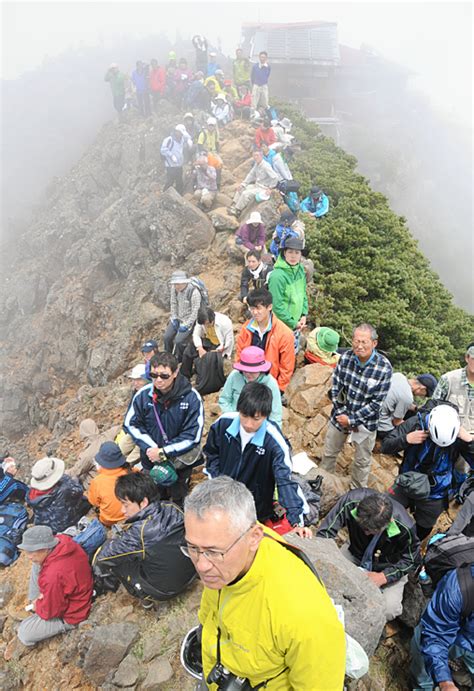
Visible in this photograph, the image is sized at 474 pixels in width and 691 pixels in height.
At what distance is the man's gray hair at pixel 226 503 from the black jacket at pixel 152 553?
2341mm

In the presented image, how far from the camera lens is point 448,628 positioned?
11.5ft

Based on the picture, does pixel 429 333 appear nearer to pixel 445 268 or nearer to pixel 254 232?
pixel 254 232

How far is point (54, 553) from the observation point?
4504mm

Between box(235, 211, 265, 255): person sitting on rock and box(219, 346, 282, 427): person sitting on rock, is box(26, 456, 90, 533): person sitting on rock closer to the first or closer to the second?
box(219, 346, 282, 427): person sitting on rock

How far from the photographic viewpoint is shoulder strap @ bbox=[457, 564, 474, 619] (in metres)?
3.40

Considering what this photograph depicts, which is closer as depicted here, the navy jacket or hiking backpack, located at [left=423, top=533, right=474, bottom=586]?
A: hiking backpack, located at [left=423, top=533, right=474, bottom=586]

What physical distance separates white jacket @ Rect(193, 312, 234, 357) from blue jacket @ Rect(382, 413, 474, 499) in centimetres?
387

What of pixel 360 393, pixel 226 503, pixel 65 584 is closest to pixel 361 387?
pixel 360 393

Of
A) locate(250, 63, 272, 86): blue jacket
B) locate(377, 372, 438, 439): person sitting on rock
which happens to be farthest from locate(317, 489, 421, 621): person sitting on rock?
locate(250, 63, 272, 86): blue jacket

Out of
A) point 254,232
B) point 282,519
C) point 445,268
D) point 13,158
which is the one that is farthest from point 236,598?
point 13,158

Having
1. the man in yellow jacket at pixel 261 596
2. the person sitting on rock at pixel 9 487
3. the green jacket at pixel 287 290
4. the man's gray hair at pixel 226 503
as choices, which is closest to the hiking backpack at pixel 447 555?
the man in yellow jacket at pixel 261 596

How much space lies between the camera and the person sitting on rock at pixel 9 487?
711 centimetres

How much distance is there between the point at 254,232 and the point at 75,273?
1138 centimetres

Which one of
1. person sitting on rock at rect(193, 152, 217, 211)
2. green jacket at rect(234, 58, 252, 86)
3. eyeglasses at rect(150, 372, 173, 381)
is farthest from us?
green jacket at rect(234, 58, 252, 86)
